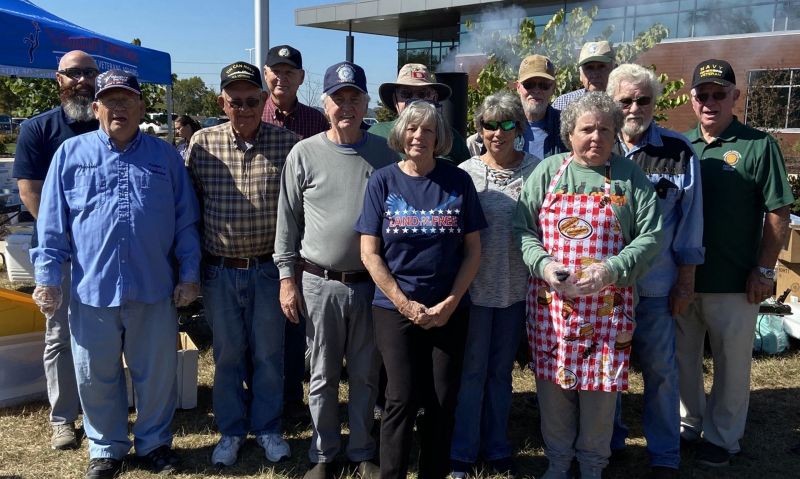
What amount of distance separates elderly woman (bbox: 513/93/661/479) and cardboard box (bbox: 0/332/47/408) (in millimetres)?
3302

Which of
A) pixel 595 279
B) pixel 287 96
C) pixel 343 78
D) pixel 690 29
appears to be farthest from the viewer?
pixel 690 29

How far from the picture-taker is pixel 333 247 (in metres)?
3.16

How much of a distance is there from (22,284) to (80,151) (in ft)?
17.5

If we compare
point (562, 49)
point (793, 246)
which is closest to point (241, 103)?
point (793, 246)

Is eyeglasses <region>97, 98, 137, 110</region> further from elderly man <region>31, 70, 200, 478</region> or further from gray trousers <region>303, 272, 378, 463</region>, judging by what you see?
gray trousers <region>303, 272, 378, 463</region>

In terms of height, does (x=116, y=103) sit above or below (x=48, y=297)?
above

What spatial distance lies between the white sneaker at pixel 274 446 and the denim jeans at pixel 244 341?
35mm

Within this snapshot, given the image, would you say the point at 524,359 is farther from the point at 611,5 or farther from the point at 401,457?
the point at 611,5

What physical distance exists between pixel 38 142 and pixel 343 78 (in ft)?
6.08

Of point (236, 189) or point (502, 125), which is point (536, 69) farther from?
point (236, 189)

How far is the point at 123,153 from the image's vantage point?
3273mm

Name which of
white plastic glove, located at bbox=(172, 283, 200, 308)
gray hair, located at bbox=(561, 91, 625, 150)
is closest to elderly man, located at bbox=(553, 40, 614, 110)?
gray hair, located at bbox=(561, 91, 625, 150)

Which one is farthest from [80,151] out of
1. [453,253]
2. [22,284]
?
[22,284]

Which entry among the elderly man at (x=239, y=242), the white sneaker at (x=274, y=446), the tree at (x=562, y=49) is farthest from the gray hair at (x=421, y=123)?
the tree at (x=562, y=49)
